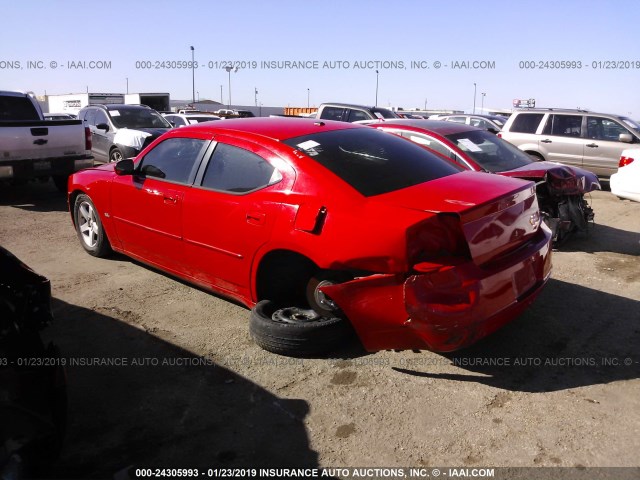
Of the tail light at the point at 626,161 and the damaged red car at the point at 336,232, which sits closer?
the damaged red car at the point at 336,232

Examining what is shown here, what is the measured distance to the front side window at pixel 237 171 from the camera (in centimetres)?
387

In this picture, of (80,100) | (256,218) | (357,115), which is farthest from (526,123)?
(80,100)

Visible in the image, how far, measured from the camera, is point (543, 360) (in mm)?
3684

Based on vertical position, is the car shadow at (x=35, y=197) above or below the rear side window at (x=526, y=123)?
below

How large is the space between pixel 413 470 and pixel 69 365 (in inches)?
93.5

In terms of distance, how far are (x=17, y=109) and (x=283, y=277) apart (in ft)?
29.2

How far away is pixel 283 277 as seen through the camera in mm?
3939

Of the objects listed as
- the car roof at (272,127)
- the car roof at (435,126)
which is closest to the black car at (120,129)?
the car roof at (435,126)

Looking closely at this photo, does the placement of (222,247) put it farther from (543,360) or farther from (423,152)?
(543,360)

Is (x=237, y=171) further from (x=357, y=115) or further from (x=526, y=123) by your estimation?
(x=357, y=115)

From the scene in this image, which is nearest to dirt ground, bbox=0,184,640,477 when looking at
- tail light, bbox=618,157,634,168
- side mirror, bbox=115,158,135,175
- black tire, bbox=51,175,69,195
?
side mirror, bbox=115,158,135,175

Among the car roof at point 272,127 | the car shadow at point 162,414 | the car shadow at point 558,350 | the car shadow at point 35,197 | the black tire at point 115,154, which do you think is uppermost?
the car roof at point 272,127

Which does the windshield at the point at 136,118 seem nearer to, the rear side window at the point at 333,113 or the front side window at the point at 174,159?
the rear side window at the point at 333,113

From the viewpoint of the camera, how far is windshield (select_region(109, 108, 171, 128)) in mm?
13008
